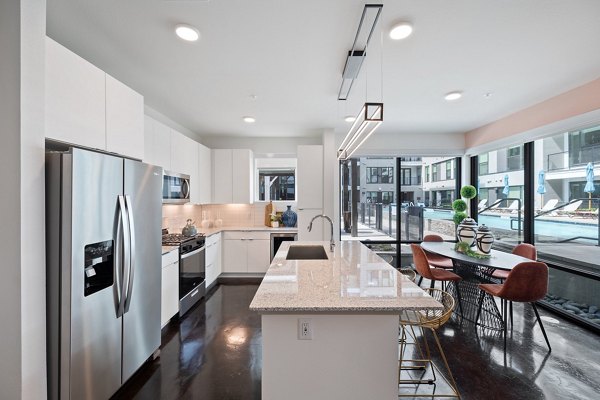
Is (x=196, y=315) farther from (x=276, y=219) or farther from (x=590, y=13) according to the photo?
(x=590, y=13)

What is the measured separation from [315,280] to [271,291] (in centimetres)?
34

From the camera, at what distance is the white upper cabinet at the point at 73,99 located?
1.49 metres

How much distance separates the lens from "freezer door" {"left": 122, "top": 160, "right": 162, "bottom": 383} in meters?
1.89

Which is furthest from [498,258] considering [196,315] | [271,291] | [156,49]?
[156,49]

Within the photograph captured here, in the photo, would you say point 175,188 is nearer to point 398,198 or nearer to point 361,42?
point 361,42

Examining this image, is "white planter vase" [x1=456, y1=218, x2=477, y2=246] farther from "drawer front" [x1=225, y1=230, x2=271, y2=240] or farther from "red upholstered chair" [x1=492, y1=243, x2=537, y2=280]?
"drawer front" [x1=225, y1=230, x2=271, y2=240]

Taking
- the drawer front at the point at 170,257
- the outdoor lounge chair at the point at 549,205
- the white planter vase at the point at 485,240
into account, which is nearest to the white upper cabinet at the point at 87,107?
the drawer front at the point at 170,257

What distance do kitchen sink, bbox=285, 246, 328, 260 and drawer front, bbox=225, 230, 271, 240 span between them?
163cm

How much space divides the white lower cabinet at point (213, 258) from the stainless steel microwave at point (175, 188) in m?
0.72

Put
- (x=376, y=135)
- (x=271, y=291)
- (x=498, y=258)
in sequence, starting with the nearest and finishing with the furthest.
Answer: (x=271, y=291)
(x=498, y=258)
(x=376, y=135)

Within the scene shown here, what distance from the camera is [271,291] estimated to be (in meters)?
1.49

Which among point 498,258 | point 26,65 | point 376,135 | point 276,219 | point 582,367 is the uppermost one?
point 376,135

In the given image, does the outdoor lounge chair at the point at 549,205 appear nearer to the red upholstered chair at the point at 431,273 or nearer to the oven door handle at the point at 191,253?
the red upholstered chair at the point at 431,273

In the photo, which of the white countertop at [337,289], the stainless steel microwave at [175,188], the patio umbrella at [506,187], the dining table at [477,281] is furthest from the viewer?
the patio umbrella at [506,187]
